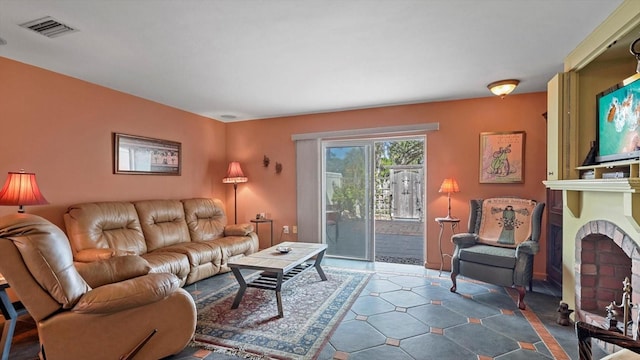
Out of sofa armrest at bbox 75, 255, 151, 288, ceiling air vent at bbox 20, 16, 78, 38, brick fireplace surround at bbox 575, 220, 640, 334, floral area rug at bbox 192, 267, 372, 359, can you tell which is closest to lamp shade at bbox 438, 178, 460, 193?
brick fireplace surround at bbox 575, 220, 640, 334

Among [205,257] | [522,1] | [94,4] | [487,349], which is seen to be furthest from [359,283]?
[94,4]

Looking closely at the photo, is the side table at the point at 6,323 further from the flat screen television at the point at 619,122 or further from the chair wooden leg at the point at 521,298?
the flat screen television at the point at 619,122

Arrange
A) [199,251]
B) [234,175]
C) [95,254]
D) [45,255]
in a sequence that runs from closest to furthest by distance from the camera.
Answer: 1. [45,255]
2. [95,254]
3. [199,251]
4. [234,175]

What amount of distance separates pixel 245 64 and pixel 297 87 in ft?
2.65

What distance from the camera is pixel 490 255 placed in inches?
119

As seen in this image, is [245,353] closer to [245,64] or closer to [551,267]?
[245,64]

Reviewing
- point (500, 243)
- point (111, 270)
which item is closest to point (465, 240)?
point (500, 243)

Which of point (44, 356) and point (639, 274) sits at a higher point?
point (639, 274)

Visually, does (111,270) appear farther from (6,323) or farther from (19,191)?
(19,191)

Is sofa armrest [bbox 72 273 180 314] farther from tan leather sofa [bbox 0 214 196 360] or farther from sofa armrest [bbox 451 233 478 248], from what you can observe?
sofa armrest [bbox 451 233 478 248]

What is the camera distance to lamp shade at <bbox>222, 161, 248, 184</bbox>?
4.86 m

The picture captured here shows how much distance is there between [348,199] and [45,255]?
368 centimetres

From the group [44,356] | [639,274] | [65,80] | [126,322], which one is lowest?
[44,356]

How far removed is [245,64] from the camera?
2.80 meters
